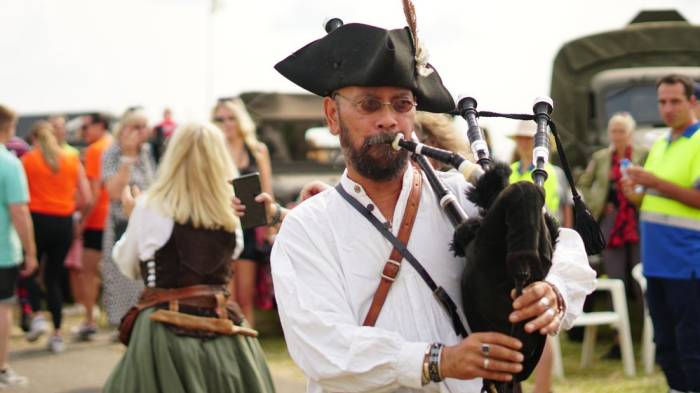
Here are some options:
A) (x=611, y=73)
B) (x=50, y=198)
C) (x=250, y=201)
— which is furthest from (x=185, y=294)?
(x=611, y=73)

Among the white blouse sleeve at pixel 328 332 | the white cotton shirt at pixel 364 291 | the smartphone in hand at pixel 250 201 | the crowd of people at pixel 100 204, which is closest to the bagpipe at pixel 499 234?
the white cotton shirt at pixel 364 291

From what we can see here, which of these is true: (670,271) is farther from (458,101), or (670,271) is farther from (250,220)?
(458,101)

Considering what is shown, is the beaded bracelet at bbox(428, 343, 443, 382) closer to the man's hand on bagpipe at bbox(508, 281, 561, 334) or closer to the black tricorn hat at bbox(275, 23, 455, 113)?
the man's hand on bagpipe at bbox(508, 281, 561, 334)

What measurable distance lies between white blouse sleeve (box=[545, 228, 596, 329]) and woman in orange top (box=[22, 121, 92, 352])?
25.9ft

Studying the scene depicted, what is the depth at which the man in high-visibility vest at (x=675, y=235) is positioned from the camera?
5.87 m

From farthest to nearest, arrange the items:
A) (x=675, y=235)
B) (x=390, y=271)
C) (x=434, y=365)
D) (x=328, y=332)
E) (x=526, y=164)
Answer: (x=526, y=164), (x=675, y=235), (x=390, y=271), (x=328, y=332), (x=434, y=365)

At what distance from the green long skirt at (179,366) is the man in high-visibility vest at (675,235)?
2.46 m

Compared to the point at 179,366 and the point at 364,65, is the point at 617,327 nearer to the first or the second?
the point at 179,366

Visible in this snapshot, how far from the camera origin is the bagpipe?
2432 mm

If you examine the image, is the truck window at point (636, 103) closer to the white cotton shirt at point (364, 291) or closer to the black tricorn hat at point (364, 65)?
the black tricorn hat at point (364, 65)

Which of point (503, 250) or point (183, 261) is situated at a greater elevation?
point (503, 250)

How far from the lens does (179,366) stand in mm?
5227

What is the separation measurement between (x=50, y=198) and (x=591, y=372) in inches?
214

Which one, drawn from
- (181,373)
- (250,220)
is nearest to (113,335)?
(181,373)
